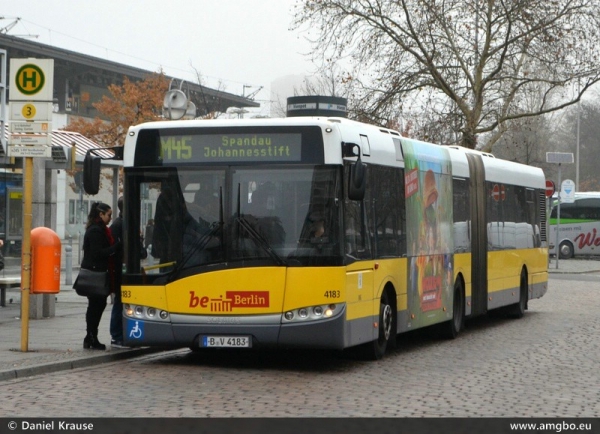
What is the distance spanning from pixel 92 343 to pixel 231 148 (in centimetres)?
315

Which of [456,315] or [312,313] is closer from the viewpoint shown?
[312,313]

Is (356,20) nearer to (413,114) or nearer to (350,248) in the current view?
(413,114)

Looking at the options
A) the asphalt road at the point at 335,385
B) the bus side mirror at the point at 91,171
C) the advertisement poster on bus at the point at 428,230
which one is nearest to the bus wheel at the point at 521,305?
the advertisement poster on bus at the point at 428,230

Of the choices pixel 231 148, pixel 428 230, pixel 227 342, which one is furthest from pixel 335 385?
pixel 428 230

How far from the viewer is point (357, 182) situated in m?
13.5

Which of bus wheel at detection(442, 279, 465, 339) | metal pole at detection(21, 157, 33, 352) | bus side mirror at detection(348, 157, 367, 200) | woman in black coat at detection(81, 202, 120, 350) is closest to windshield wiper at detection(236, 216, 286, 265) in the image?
bus side mirror at detection(348, 157, 367, 200)

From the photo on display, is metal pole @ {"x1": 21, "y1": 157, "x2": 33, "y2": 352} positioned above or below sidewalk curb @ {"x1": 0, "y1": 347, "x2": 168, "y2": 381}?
above

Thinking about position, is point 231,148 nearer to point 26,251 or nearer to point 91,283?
point 91,283

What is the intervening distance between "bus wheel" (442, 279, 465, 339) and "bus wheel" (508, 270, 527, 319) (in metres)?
4.01

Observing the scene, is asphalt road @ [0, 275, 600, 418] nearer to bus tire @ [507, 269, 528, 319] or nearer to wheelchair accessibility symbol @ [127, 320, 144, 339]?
wheelchair accessibility symbol @ [127, 320, 144, 339]

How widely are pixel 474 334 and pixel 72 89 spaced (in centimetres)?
5219

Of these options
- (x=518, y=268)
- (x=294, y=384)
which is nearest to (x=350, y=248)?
(x=294, y=384)

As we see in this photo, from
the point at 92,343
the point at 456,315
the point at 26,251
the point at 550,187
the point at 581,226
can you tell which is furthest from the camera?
the point at 581,226

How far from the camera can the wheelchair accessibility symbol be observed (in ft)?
46.9
